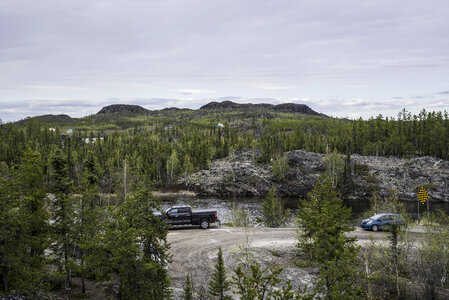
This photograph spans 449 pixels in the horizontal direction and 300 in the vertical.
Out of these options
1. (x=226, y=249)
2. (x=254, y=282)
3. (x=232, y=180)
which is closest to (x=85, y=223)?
(x=254, y=282)

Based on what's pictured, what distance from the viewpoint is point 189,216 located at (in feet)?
103

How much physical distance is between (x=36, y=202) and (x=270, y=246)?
18409mm

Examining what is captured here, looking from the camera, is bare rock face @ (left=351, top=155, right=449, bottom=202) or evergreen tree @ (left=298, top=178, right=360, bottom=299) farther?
bare rock face @ (left=351, top=155, right=449, bottom=202)

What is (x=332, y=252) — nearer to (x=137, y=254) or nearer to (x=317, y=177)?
(x=137, y=254)

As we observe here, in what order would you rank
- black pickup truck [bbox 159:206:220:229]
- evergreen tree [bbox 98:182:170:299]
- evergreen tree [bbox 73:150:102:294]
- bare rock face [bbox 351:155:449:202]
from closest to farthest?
evergreen tree [bbox 98:182:170:299] < evergreen tree [bbox 73:150:102:294] < black pickup truck [bbox 159:206:220:229] < bare rock face [bbox 351:155:449:202]

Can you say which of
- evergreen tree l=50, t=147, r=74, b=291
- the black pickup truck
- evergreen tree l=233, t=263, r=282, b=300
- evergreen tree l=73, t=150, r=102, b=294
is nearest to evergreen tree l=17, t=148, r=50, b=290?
evergreen tree l=50, t=147, r=74, b=291

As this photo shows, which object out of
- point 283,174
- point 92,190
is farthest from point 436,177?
point 92,190

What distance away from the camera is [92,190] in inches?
794

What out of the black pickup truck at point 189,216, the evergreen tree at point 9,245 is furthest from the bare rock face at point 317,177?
the evergreen tree at point 9,245

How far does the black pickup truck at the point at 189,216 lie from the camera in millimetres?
31172

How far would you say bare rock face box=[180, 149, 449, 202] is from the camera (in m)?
86.0

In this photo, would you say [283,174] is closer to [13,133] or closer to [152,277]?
[152,277]

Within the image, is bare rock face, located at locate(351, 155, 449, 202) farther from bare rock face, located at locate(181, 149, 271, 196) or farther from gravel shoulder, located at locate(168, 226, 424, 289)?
gravel shoulder, located at locate(168, 226, 424, 289)

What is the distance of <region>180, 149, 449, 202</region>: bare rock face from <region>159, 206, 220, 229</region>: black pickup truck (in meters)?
55.8
